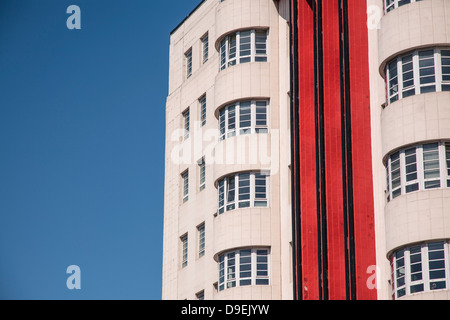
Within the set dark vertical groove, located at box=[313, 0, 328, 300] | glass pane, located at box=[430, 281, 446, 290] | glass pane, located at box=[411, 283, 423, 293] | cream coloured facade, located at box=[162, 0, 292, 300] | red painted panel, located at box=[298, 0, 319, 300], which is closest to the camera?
glass pane, located at box=[430, 281, 446, 290]

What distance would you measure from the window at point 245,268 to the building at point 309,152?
6 cm

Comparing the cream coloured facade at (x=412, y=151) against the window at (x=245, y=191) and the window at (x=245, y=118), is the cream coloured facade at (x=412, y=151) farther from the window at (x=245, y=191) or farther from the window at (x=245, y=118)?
the window at (x=245, y=118)

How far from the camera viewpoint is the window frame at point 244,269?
5197 centimetres

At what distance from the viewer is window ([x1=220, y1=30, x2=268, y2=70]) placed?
56188 mm

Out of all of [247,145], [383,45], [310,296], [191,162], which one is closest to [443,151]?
[383,45]

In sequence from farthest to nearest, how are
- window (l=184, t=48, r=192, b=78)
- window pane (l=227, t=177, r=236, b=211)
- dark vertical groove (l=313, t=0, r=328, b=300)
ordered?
1. window (l=184, t=48, r=192, b=78)
2. window pane (l=227, t=177, r=236, b=211)
3. dark vertical groove (l=313, t=0, r=328, b=300)

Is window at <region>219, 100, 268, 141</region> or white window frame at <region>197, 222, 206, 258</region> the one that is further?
white window frame at <region>197, 222, 206, 258</region>

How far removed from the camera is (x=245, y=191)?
53688 mm

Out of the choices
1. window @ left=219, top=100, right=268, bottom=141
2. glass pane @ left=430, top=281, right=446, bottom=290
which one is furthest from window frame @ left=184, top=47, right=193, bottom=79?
glass pane @ left=430, top=281, right=446, bottom=290

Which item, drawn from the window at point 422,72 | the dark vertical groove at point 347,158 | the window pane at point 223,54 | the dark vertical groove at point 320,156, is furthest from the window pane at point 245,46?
the window at point 422,72

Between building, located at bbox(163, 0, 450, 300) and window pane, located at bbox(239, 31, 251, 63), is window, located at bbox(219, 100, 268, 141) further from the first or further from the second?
window pane, located at bbox(239, 31, 251, 63)

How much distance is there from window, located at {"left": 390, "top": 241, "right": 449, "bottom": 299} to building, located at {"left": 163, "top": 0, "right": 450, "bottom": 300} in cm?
5

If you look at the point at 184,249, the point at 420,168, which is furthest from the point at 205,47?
the point at 420,168

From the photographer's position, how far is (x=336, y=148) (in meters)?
48.7
